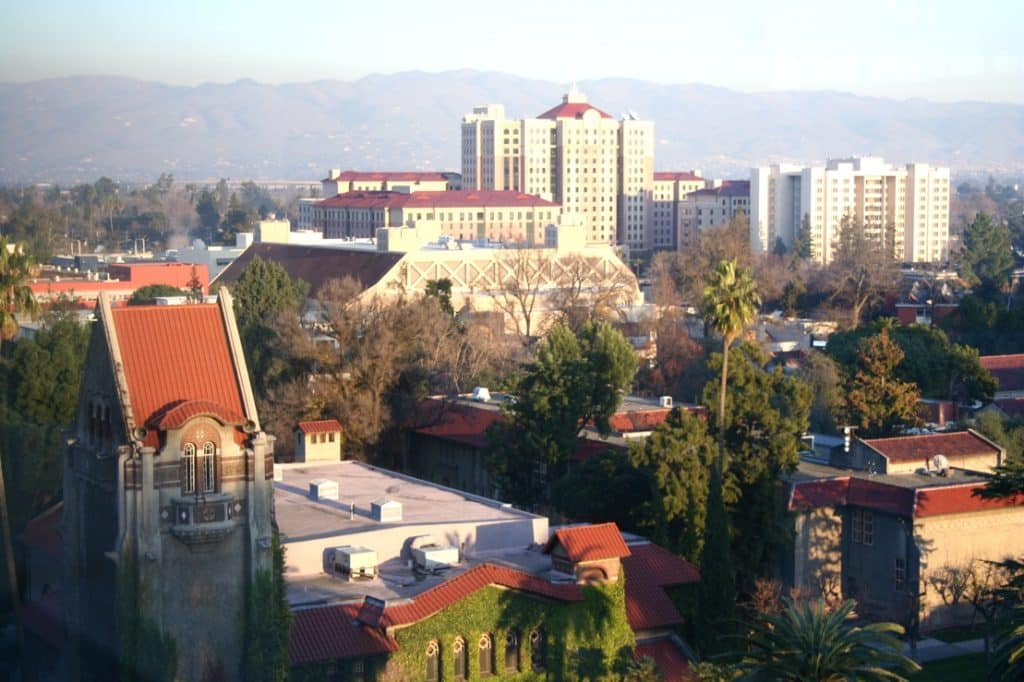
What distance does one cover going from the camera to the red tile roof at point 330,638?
86.5ft

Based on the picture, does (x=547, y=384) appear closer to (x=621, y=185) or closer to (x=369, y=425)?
(x=369, y=425)

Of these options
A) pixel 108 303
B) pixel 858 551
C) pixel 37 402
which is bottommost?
Answer: pixel 858 551

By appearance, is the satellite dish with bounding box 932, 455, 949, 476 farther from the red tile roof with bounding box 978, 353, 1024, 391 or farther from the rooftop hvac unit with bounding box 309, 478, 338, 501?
the red tile roof with bounding box 978, 353, 1024, 391

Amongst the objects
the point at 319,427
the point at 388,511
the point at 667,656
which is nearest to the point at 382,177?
the point at 319,427

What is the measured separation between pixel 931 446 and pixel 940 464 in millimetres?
1395

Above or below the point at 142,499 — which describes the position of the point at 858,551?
below

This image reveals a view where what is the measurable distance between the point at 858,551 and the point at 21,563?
1889cm

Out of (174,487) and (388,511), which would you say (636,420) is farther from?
(174,487)

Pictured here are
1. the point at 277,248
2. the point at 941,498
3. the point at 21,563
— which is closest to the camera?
the point at 21,563

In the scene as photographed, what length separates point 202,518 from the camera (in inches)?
1000

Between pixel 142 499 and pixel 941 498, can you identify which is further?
pixel 941 498

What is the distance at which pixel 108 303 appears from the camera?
2639 cm

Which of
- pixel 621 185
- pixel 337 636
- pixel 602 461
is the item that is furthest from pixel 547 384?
pixel 621 185

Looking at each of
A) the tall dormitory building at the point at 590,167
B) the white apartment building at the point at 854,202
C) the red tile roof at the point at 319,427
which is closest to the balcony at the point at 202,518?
the red tile roof at the point at 319,427
